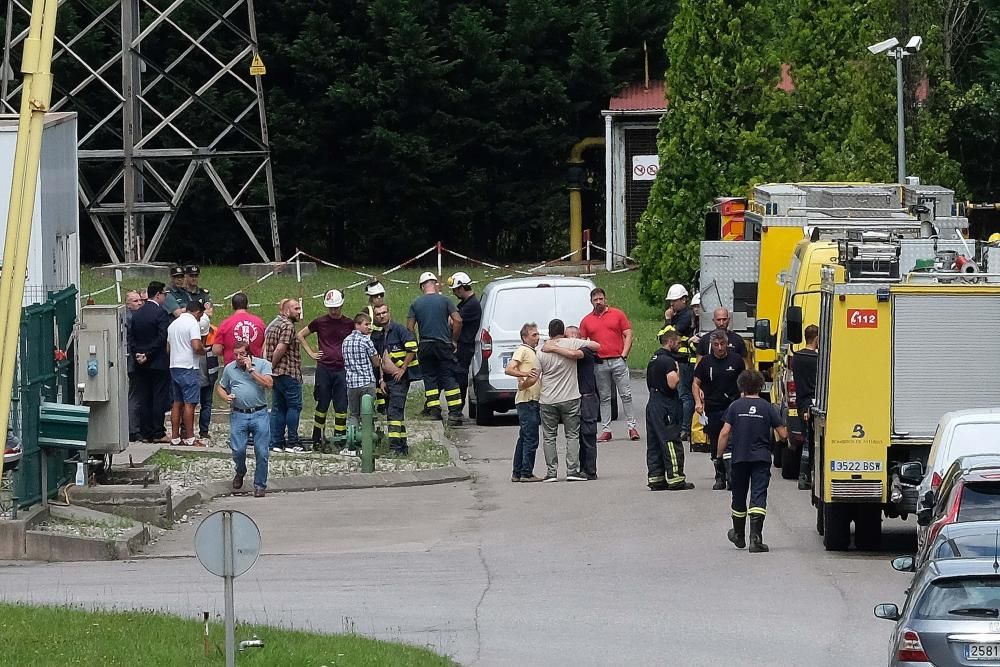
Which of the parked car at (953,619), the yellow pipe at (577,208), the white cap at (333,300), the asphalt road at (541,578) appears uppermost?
the yellow pipe at (577,208)

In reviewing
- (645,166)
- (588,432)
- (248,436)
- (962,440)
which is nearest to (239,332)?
(248,436)

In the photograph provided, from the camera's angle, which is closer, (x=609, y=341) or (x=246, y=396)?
(x=246, y=396)

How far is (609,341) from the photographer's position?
2297cm

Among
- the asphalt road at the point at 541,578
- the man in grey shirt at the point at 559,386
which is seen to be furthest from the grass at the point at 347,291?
the asphalt road at the point at 541,578

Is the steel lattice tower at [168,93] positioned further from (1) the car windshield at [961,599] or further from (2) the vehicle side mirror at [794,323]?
(1) the car windshield at [961,599]

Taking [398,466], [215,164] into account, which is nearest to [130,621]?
[398,466]

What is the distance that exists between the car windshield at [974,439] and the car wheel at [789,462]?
6.08 metres

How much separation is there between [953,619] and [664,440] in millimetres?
10116

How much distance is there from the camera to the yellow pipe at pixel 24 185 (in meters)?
9.03

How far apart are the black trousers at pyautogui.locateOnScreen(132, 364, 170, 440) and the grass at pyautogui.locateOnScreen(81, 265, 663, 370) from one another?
9176mm

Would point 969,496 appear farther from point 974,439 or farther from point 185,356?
point 185,356

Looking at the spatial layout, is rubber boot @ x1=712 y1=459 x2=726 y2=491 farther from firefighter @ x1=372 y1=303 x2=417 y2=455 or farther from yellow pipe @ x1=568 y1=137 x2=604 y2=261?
yellow pipe @ x1=568 y1=137 x2=604 y2=261

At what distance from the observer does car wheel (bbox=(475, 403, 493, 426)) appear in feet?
83.5

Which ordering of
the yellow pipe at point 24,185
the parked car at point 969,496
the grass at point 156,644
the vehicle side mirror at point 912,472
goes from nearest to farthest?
the yellow pipe at point 24,185 < the grass at point 156,644 < the parked car at point 969,496 < the vehicle side mirror at point 912,472
